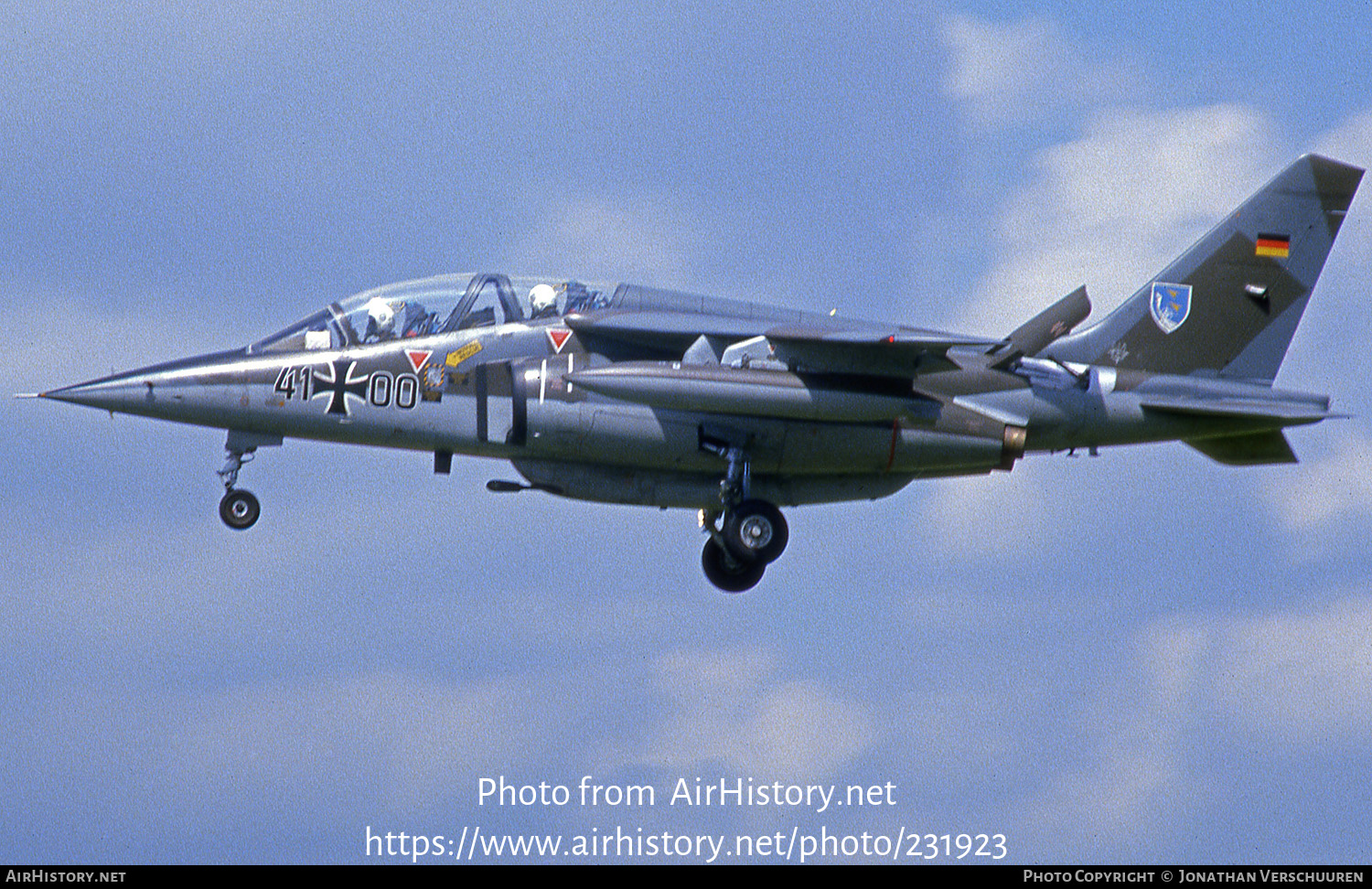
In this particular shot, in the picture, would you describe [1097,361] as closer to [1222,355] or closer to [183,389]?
[1222,355]

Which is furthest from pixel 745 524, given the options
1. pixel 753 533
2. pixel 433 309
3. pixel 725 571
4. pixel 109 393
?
pixel 109 393

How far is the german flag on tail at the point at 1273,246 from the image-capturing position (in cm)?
2125

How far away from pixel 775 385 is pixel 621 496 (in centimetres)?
265

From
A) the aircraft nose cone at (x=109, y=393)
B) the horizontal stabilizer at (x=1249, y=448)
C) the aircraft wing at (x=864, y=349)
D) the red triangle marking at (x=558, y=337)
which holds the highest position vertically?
the red triangle marking at (x=558, y=337)

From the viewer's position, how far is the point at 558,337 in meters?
19.3

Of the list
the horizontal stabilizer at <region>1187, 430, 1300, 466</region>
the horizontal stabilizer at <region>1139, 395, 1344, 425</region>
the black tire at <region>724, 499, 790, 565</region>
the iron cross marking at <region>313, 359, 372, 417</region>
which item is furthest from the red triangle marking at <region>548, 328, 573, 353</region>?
the horizontal stabilizer at <region>1187, 430, 1300, 466</region>

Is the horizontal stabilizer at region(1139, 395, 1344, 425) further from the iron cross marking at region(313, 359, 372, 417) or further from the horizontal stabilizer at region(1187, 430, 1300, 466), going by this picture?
the iron cross marking at region(313, 359, 372, 417)

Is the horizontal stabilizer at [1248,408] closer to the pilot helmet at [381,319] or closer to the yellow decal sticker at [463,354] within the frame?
the yellow decal sticker at [463,354]

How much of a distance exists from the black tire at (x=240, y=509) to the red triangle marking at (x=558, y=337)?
3.95 m

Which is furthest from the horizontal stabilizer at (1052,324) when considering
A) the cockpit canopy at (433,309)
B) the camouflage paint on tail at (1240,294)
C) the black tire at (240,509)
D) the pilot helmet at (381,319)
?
the black tire at (240,509)

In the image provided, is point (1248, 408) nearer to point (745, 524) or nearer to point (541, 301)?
point (745, 524)

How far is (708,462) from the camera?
765 inches

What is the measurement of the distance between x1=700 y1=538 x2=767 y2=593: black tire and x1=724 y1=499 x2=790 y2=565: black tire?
1.93ft
